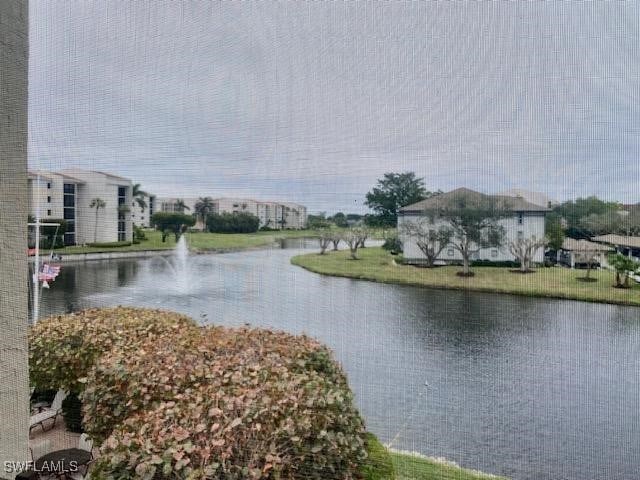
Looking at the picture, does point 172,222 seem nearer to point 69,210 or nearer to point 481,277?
point 69,210

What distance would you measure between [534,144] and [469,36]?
36 cm

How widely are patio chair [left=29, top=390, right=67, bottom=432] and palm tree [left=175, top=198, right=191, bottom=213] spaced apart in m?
1.04

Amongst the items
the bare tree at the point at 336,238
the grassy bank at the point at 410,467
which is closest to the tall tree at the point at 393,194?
the bare tree at the point at 336,238

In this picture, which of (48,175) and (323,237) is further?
(48,175)

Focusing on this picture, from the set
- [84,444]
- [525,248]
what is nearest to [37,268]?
[84,444]

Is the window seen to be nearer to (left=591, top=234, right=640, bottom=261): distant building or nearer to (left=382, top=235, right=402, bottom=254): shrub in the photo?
(left=382, top=235, right=402, bottom=254): shrub

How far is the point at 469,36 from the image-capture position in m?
1.14

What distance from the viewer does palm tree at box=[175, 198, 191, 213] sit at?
5.24 ft

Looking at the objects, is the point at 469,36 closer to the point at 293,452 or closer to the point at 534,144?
the point at 534,144

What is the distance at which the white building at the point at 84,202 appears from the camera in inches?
65.3

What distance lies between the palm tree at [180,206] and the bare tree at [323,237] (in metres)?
0.55

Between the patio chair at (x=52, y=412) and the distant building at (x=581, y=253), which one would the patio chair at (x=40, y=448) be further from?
the distant building at (x=581, y=253)

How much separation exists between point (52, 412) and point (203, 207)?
4.18 feet

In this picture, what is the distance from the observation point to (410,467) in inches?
66.4
